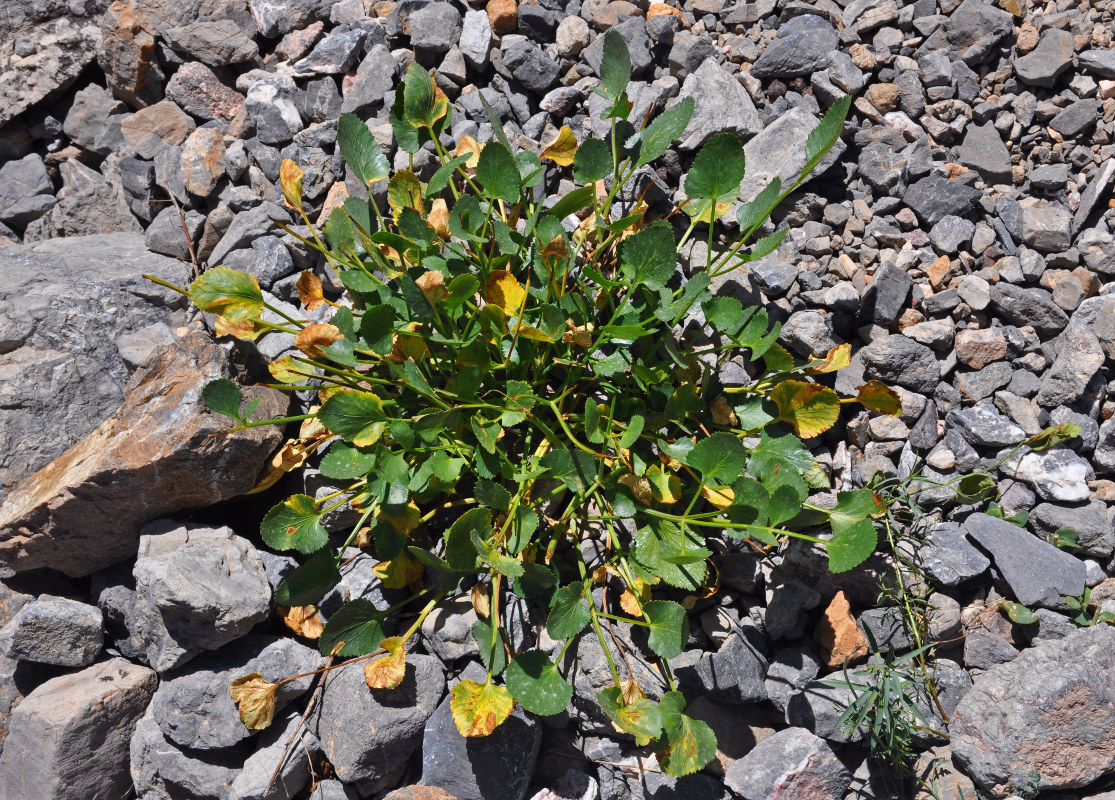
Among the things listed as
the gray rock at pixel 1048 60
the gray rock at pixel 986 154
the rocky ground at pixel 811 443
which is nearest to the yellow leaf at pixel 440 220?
the rocky ground at pixel 811 443

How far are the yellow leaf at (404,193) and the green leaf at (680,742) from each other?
1.63 meters

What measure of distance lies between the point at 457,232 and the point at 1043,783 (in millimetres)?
2173

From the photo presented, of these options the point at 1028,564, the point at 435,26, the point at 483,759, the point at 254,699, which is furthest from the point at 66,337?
the point at 1028,564

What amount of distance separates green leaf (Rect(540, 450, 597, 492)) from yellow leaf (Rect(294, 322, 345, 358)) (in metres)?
0.71

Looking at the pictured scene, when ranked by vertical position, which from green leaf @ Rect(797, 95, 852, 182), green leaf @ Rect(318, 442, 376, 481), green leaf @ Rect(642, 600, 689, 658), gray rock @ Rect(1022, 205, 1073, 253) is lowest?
green leaf @ Rect(642, 600, 689, 658)

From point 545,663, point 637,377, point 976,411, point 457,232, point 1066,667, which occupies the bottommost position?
point 1066,667

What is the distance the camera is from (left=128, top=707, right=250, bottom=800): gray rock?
229 cm

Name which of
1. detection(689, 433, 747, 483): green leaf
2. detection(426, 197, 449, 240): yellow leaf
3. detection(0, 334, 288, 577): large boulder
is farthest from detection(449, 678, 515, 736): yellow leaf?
detection(426, 197, 449, 240): yellow leaf

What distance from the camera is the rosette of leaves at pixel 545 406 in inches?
78.4

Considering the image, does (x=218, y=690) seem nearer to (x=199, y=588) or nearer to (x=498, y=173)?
(x=199, y=588)

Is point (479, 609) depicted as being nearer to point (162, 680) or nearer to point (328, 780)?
point (328, 780)

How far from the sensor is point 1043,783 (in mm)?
2023

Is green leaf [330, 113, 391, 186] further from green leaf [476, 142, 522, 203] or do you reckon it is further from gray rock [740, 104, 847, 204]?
gray rock [740, 104, 847, 204]

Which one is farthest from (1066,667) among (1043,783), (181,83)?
(181,83)
